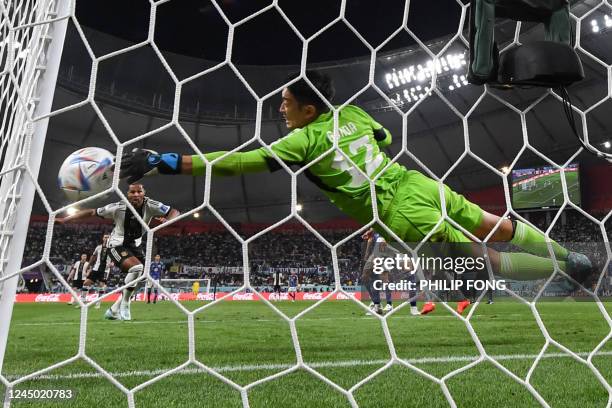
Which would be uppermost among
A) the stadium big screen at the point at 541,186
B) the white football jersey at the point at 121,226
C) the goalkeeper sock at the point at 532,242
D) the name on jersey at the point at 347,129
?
the name on jersey at the point at 347,129

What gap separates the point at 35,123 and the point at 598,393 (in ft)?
5.11

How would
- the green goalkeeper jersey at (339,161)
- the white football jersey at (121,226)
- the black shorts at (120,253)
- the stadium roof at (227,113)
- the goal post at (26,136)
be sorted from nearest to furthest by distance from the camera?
the goal post at (26,136) → the green goalkeeper jersey at (339,161) → the white football jersey at (121,226) → the black shorts at (120,253) → the stadium roof at (227,113)

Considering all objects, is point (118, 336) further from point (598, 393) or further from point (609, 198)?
point (609, 198)

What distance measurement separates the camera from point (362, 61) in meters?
9.66

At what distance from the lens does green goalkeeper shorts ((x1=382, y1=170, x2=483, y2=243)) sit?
158 centimetres

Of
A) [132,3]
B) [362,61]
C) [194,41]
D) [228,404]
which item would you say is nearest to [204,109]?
[194,41]

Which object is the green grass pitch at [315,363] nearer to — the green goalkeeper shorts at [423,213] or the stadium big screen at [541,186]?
the green goalkeeper shorts at [423,213]

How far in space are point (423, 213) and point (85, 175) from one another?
1.08 m

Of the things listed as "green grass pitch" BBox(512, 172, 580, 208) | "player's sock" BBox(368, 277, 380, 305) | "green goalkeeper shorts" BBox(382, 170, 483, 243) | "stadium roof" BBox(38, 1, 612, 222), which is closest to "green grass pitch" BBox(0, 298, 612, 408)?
"player's sock" BBox(368, 277, 380, 305)

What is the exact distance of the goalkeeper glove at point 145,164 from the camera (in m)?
1.20

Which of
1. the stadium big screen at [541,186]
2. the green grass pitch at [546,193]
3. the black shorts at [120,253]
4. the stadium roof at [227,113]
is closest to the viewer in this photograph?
the black shorts at [120,253]

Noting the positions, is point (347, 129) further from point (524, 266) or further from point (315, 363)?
point (315, 363)

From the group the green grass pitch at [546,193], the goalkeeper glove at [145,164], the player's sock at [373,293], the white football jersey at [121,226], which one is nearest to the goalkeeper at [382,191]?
the goalkeeper glove at [145,164]

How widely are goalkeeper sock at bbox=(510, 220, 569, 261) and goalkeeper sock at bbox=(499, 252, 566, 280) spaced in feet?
0.09
